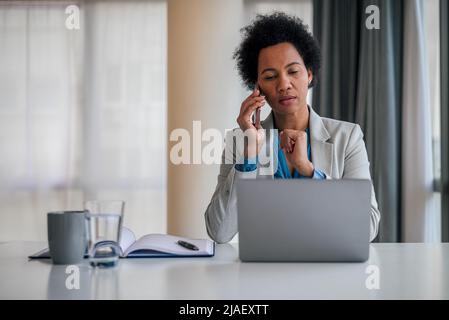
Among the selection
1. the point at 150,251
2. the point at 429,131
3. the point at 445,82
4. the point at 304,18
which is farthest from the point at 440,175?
the point at 150,251

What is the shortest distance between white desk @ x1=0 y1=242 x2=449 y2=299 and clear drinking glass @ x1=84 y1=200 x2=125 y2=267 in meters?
0.03

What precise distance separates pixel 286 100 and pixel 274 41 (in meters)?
0.32

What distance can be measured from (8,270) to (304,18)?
2.82 meters

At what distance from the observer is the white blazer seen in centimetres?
180

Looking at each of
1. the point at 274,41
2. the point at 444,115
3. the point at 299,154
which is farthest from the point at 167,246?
the point at 444,115

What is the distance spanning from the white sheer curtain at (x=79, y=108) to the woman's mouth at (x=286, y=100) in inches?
63.7

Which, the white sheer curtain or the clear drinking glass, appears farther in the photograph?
the white sheer curtain

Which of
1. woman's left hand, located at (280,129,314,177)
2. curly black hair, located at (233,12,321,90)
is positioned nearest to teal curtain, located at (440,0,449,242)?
curly black hair, located at (233,12,321,90)

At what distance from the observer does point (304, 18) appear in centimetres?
349

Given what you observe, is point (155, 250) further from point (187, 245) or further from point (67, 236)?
point (67, 236)

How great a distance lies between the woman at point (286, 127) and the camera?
1.75 metres

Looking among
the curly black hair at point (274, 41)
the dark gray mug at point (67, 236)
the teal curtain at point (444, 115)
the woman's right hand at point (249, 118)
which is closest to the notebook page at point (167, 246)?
the dark gray mug at point (67, 236)

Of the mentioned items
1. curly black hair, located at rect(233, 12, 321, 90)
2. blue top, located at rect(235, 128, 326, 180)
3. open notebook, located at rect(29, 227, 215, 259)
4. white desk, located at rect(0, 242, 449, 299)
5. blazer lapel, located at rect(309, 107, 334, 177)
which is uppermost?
curly black hair, located at rect(233, 12, 321, 90)

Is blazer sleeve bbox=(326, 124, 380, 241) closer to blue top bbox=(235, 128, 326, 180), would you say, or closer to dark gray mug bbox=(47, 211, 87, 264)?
blue top bbox=(235, 128, 326, 180)
